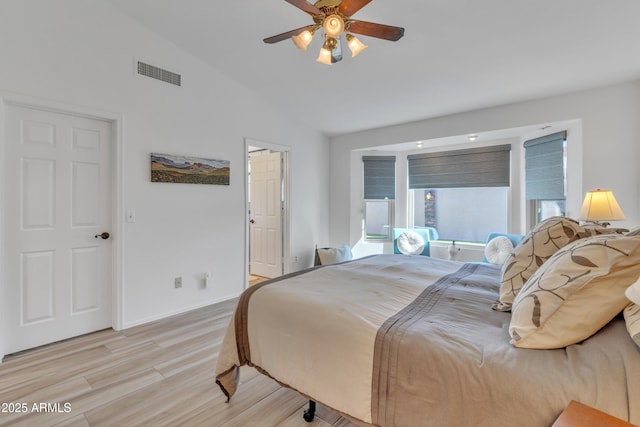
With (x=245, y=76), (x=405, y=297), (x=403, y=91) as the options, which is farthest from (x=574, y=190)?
(x=245, y=76)

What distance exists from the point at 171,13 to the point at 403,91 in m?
2.51

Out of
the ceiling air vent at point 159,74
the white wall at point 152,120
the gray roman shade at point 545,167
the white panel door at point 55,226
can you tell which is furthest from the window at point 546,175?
the white panel door at point 55,226

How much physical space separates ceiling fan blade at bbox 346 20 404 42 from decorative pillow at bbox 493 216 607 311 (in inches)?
59.3

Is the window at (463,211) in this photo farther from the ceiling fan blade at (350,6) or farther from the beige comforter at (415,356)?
the ceiling fan blade at (350,6)

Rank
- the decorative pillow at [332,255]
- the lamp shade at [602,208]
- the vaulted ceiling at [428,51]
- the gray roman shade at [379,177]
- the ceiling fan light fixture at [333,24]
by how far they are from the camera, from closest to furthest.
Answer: the ceiling fan light fixture at [333,24], the vaulted ceiling at [428,51], the lamp shade at [602,208], the decorative pillow at [332,255], the gray roman shade at [379,177]

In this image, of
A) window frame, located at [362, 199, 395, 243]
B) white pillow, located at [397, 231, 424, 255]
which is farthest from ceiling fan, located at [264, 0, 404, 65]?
window frame, located at [362, 199, 395, 243]

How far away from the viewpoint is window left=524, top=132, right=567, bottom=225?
3.37 m

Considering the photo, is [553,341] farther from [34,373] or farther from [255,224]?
[255,224]

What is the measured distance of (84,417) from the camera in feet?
5.62

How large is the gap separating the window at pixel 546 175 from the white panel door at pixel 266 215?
3.39 metres

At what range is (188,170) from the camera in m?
3.36

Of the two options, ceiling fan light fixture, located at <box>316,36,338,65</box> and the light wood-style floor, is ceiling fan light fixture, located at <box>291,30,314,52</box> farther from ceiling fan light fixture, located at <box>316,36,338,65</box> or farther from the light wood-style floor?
the light wood-style floor

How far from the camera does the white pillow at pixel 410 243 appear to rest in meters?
4.24

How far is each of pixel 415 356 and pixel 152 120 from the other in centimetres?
326
